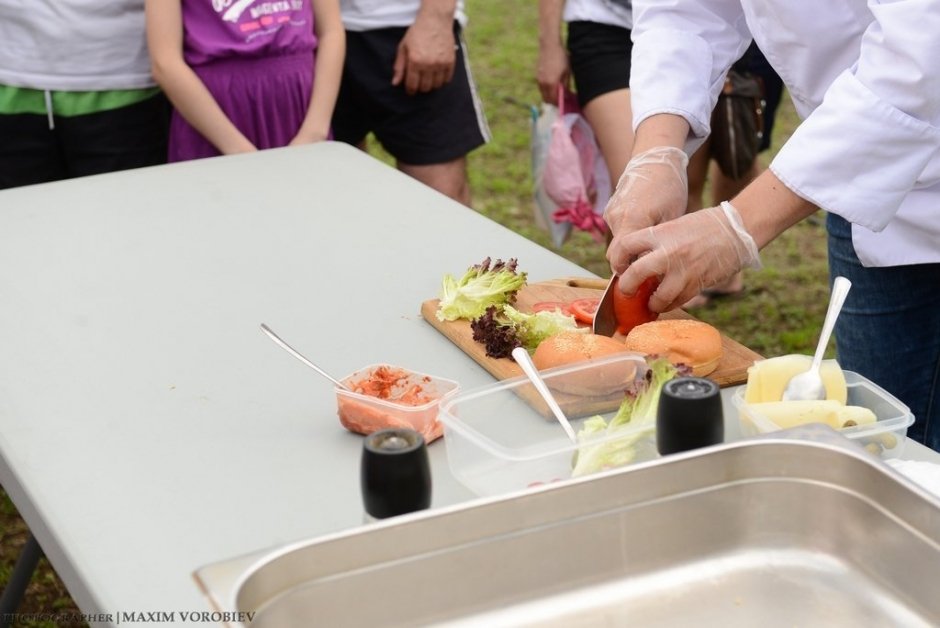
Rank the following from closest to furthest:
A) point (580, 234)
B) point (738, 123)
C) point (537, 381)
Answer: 1. point (537, 381)
2. point (738, 123)
3. point (580, 234)

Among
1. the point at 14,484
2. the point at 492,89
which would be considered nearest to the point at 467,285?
the point at 14,484

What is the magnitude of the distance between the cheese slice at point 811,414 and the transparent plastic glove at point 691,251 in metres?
0.36

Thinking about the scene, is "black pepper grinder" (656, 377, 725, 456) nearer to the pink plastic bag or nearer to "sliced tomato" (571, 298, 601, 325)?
"sliced tomato" (571, 298, 601, 325)

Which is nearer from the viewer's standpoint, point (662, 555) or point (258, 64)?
point (662, 555)

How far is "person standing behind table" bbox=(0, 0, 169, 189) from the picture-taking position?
288 cm

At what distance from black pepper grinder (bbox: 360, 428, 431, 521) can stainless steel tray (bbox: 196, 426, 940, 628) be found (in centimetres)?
5

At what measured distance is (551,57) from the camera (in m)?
3.65

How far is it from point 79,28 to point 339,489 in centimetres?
196

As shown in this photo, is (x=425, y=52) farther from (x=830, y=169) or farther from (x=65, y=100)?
(x=830, y=169)

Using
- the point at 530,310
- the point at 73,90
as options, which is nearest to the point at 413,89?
the point at 73,90

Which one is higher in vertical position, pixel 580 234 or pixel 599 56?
pixel 599 56

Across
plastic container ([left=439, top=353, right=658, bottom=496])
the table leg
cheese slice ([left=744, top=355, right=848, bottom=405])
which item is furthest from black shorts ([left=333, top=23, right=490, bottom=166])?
cheese slice ([left=744, top=355, right=848, bottom=405])

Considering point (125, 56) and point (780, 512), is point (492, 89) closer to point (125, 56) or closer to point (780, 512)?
point (125, 56)

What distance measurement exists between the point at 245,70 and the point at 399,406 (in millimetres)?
1801
